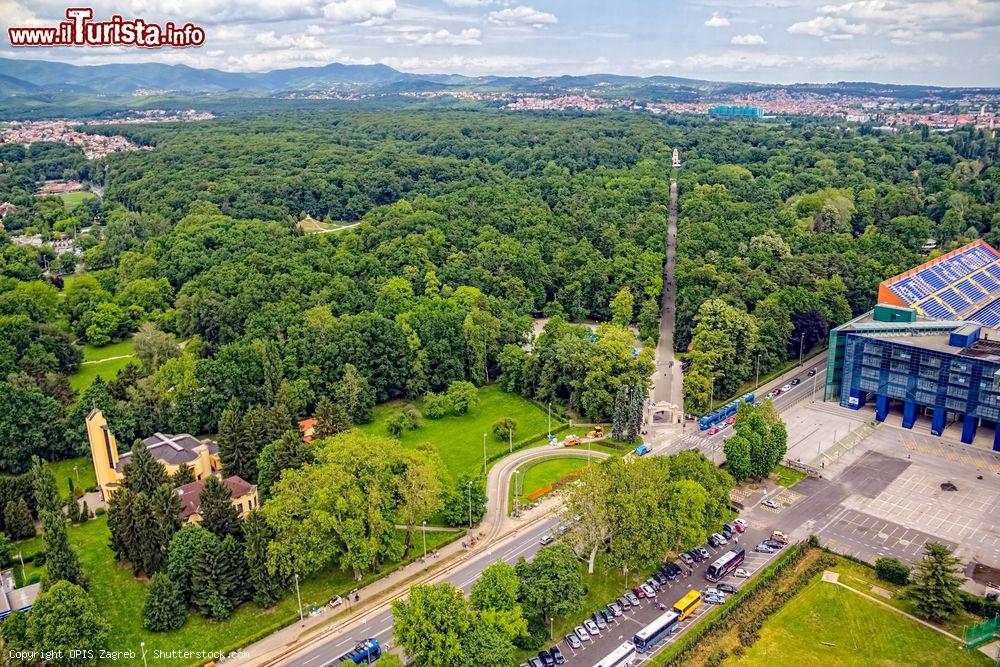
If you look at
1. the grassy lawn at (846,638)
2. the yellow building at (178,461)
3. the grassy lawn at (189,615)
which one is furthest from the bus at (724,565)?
the yellow building at (178,461)

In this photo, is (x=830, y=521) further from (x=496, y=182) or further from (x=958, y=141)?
(x=958, y=141)

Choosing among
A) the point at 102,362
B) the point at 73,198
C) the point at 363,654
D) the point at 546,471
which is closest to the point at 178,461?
the point at 363,654

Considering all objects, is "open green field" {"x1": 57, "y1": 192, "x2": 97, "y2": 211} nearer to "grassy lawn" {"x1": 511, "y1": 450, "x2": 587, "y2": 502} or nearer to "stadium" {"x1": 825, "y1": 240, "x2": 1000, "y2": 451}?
"grassy lawn" {"x1": 511, "y1": 450, "x2": 587, "y2": 502}

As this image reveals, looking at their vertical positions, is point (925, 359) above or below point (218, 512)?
above

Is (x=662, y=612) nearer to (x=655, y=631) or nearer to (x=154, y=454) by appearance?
(x=655, y=631)

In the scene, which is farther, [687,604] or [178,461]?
[178,461]

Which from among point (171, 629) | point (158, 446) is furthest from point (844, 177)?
point (171, 629)

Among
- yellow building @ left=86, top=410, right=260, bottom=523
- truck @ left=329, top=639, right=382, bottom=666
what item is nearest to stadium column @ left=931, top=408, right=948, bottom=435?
truck @ left=329, top=639, right=382, bottom=666

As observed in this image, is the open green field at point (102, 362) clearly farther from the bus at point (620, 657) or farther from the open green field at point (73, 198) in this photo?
the open green field at point (73, 198)
